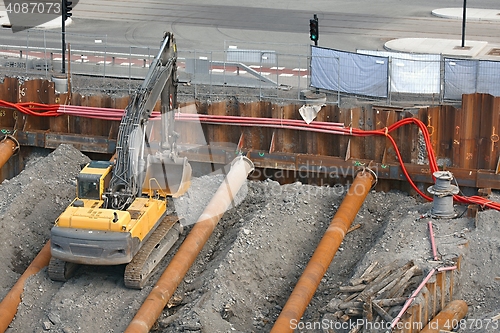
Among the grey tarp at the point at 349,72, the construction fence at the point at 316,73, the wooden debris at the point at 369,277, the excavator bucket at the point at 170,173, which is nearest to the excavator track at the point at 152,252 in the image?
the excavator bucket at the point at 170,173

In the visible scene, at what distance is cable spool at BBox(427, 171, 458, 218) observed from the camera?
26125 millimetres

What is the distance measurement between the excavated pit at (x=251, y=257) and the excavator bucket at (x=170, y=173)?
0.64 meters

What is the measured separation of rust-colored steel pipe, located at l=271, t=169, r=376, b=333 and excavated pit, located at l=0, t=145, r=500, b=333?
15.5 inches

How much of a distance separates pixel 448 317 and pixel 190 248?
7.20m

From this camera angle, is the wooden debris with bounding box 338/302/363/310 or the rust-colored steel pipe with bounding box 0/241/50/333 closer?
the wooden debris with bounding box 338/302/363/310

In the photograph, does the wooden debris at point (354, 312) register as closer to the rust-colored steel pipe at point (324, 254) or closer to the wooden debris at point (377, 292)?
the wooden debris at point (377, 292)

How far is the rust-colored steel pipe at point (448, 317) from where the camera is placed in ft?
71.2

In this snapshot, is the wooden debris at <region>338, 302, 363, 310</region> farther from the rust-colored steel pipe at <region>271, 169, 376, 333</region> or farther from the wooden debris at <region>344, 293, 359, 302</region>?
the rust-colored steel pipe at <region>271, 169, 376, 333</region>

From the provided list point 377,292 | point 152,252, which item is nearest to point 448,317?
point 377,292

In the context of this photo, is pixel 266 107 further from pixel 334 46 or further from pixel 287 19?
pixel 287 19

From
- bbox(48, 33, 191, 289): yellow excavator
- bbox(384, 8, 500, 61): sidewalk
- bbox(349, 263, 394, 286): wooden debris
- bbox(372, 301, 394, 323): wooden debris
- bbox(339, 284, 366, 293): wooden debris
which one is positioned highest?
bbox(384, 8, 500, 61): sidewalk

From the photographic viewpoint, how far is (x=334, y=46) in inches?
1714

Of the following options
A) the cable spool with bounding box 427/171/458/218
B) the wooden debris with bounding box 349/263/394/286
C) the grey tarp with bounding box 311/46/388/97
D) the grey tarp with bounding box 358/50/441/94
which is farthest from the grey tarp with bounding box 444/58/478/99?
the wooden debris with bounding box 349/263/394/286

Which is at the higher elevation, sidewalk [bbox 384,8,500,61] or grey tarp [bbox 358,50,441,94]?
sidewalk [bbox 384,8,500,61]
